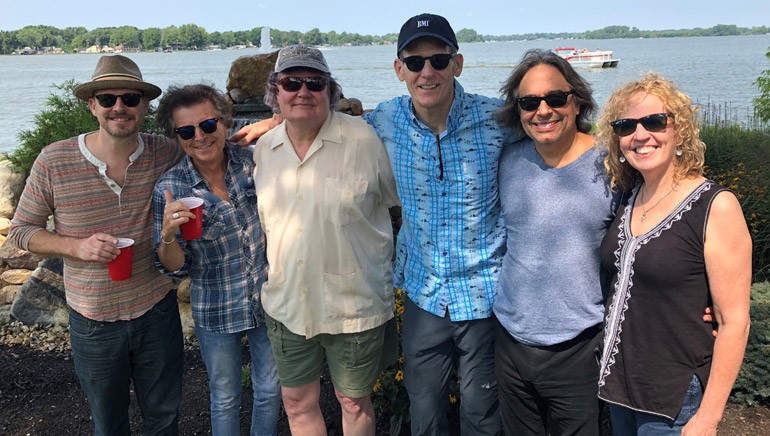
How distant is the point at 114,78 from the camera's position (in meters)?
3.18

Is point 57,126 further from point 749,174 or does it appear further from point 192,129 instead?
point 749,174

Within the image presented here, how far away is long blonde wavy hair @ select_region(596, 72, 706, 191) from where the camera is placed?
95.5 inches

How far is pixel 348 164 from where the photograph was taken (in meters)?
3.06

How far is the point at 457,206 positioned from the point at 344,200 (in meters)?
0.57

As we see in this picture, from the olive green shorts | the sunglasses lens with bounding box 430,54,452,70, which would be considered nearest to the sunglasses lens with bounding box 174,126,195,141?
the olive green shorts

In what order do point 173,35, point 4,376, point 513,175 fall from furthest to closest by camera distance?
point 173,35, point 4,376, point 513,175

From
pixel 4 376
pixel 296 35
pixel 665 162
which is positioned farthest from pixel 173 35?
pixel 665 162

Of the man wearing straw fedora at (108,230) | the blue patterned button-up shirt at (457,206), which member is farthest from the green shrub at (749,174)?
the man wearing straw fedora at (108,230)

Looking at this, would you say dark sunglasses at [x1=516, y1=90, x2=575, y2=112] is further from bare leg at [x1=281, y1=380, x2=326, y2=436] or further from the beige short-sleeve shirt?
bare leg at [x1=281, y1=380, x2=326, y2=436]

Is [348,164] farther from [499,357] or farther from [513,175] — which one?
[499,357]

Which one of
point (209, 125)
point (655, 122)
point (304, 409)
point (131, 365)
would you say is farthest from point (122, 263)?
point (655, 122)

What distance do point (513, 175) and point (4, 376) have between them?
Answer: 4702mm

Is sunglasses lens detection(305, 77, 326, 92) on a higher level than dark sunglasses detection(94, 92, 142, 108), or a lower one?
higher

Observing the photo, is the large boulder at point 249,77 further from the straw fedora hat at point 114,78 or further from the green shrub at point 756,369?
the green shrub at point 756,369
